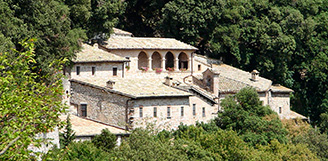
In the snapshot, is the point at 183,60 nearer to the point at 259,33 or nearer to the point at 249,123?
the point at 259,33

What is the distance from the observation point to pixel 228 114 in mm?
54781

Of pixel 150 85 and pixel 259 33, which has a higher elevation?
pixel 259 33

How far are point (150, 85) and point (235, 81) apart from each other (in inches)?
454

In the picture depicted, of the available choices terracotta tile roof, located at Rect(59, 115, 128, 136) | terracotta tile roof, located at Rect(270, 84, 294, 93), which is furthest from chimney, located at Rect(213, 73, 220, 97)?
terracotta tile roof, located at Rect(59, 115, 128, 136)

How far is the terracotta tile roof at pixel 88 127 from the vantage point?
150 feet

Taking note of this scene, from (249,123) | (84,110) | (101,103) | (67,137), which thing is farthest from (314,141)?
(67,137)

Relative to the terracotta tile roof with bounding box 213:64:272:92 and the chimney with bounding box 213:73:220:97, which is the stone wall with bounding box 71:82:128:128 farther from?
the terracotta tile roof with bounding box 213:64:272:92

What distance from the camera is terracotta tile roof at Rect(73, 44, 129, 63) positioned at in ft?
180

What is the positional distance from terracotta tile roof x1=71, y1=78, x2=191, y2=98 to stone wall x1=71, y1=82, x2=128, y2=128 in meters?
0.55

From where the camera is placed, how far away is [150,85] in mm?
52219

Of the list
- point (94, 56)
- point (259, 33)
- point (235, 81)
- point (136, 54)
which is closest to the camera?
point (94, 56)

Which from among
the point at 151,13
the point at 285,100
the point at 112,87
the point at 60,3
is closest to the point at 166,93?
the point at 112,87

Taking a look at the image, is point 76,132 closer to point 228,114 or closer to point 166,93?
point 166,93

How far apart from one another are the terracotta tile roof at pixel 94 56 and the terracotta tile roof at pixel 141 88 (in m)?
2.64
